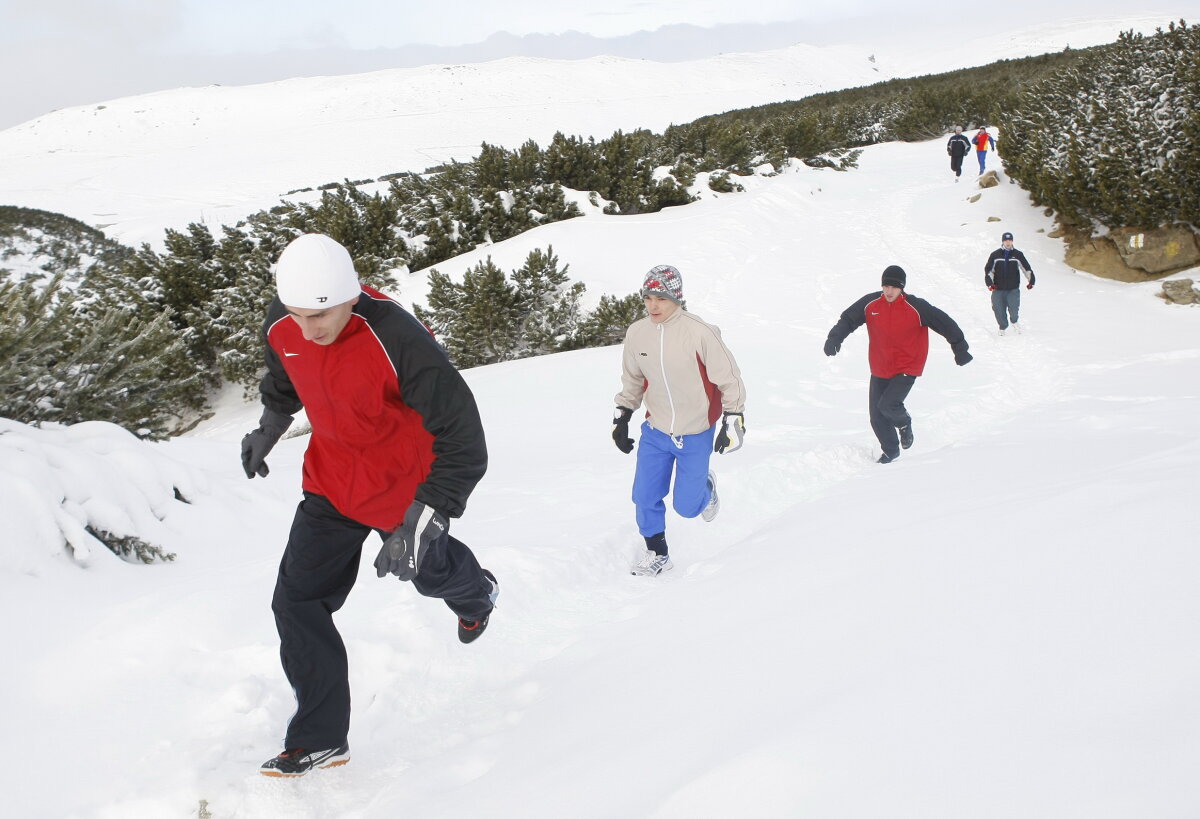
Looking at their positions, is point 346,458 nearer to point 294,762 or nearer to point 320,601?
point 320,601

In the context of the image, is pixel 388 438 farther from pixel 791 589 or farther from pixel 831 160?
pixel 831 160

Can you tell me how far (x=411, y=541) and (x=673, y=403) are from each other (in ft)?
7.58

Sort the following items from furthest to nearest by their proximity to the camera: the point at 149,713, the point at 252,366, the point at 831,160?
the point at 831,160 → the point at 252,366 → the point at 149,713

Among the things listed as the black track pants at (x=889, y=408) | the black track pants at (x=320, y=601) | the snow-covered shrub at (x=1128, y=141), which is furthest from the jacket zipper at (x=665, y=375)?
the snow-covered shrub at (x=1128, y=141)

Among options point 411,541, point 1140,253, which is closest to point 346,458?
point 411,541

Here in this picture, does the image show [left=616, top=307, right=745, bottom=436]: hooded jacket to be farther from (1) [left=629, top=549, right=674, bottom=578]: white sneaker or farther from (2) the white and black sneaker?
(2) the white and black sneaker

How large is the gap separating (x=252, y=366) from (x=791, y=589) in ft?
37.9

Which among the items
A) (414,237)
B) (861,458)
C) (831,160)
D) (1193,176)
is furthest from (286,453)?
(831,160)

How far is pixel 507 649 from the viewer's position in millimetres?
3363

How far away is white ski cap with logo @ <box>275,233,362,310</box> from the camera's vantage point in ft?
7.19

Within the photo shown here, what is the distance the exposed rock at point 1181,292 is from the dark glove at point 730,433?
33.9 feet

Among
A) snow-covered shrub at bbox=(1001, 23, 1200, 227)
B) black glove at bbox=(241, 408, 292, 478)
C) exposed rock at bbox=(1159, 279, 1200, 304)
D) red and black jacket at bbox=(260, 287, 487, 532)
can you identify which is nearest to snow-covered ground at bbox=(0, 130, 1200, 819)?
black glove at bbox=(241, 408, 292, 478)

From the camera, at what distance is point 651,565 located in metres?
4.54

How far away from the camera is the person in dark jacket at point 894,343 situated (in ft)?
20.2
